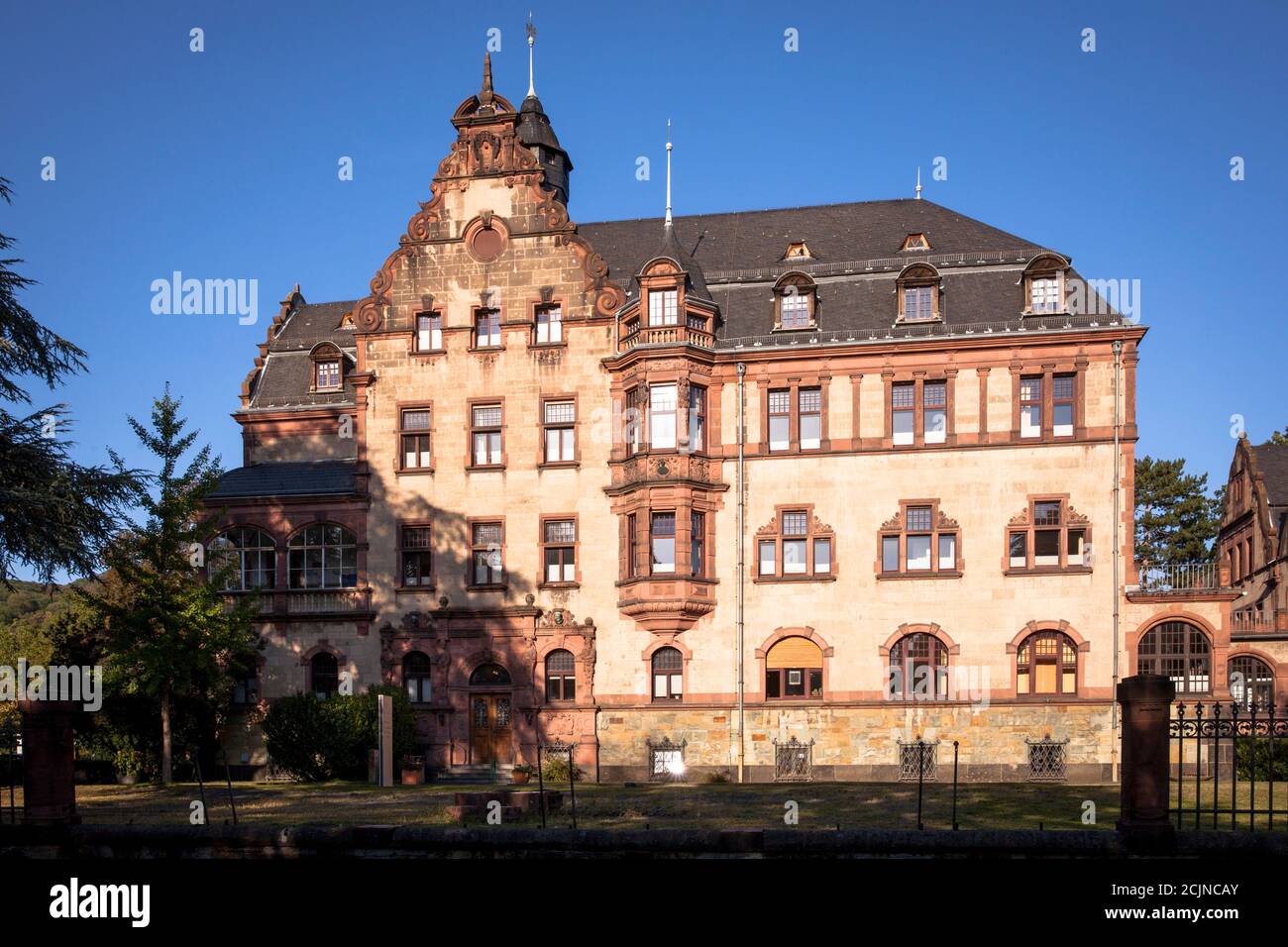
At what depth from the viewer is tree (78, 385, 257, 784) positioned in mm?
30812

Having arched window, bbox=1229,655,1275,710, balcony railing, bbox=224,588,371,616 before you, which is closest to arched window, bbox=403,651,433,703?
balcony railing, bbox=224,588,371,616

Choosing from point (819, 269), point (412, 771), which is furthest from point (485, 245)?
point (412, 771)

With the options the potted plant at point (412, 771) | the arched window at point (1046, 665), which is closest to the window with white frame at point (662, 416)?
the potted plant at point (412, 771)

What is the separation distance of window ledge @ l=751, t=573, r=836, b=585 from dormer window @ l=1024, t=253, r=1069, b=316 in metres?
9.54

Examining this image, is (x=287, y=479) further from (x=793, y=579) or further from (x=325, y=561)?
(x=793, y=579)

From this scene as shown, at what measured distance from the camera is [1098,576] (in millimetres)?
33000

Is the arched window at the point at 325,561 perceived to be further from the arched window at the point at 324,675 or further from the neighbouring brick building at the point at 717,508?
the arched window at the point at 324,675

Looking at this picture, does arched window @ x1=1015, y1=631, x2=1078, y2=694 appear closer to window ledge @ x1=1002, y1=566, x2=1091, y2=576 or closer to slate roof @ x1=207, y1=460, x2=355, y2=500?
A: window ledge @ x1=1002, y1=566, x2=1091, y2=576

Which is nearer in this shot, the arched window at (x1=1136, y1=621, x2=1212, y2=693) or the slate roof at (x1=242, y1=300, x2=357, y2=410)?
the arched window at (x1=1136, y1=621, x2=1212, y2=693)
